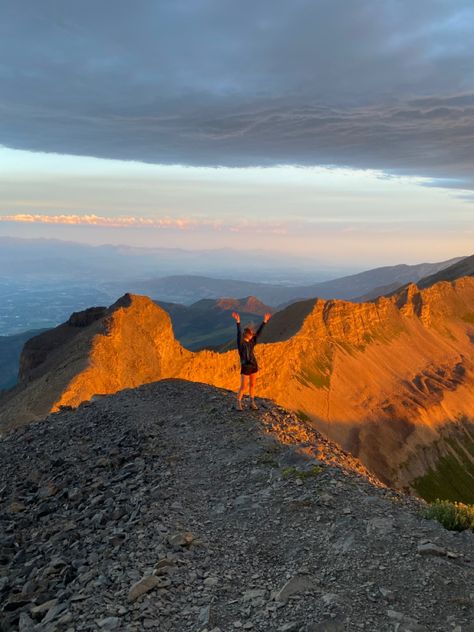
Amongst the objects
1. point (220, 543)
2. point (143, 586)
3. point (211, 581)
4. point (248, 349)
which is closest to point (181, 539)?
point (220, 543)

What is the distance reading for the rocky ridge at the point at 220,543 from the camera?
9.16 meters

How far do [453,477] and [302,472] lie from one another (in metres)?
118

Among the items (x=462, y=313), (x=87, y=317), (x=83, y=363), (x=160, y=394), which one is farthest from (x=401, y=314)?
(x=160, y=394)

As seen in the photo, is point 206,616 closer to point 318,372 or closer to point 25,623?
point 25,623

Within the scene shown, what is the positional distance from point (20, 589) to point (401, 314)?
17648cm

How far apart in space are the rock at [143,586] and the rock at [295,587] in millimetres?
2385

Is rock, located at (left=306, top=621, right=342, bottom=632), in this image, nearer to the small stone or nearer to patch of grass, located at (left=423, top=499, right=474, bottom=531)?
the small stone

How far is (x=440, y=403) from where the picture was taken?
471 feet

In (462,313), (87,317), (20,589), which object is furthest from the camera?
(462,313)

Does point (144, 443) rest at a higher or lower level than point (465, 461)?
higher

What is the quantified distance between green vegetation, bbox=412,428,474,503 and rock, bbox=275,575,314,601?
105 m

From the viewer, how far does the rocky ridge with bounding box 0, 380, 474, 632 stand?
9164 millimetres

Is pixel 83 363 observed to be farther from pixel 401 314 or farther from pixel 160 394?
pixel 401 314

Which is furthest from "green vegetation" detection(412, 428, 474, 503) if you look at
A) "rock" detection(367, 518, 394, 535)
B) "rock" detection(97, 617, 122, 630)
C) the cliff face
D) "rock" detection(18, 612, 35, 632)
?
"rock" detection(97, 617, 122, 630)
